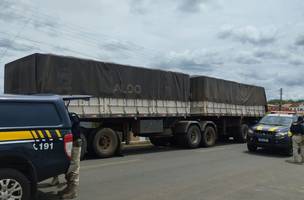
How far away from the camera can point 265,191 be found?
8078mm

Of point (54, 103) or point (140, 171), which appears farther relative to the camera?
point (140, 171)

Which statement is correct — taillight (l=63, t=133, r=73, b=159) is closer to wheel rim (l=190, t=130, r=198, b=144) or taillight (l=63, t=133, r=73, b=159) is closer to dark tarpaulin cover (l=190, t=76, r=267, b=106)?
wheel rim (l=190, t=130, r=198, b=144)

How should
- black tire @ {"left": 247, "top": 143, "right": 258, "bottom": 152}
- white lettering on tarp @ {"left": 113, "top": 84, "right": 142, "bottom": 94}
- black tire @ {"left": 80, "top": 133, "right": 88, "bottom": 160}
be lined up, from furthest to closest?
1. black tire @ {"left": 247, "top": 143, "right": 258, "bottom": 152}
2. white lettering on tarp @ {"left": 113, "top": 84, "right": 142, "bottom": 94}
3. black tire @ {"left": 80, "top": 133, "right": 88, "bottom": 160}

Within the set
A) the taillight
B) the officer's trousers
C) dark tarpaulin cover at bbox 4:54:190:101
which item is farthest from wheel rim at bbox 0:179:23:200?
the officer's trousers

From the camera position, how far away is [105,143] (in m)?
13.7

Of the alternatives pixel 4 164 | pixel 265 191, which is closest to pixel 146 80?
pixel 265 191

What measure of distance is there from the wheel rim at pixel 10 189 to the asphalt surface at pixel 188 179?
1.21 meters

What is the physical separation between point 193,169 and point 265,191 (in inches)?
122

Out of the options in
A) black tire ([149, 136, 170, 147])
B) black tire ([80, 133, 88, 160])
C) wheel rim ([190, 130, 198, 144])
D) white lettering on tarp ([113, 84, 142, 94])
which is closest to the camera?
black tire ([80, 133, 88, 160])

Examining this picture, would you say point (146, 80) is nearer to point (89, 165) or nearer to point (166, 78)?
point (166, 78)

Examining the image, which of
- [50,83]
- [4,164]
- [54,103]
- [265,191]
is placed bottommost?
[265,191]

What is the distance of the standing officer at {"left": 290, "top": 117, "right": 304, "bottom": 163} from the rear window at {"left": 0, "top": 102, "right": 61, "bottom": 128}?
934 cm

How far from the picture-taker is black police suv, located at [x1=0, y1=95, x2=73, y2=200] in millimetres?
5785

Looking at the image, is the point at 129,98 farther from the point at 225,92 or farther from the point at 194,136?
the point at 225,92
